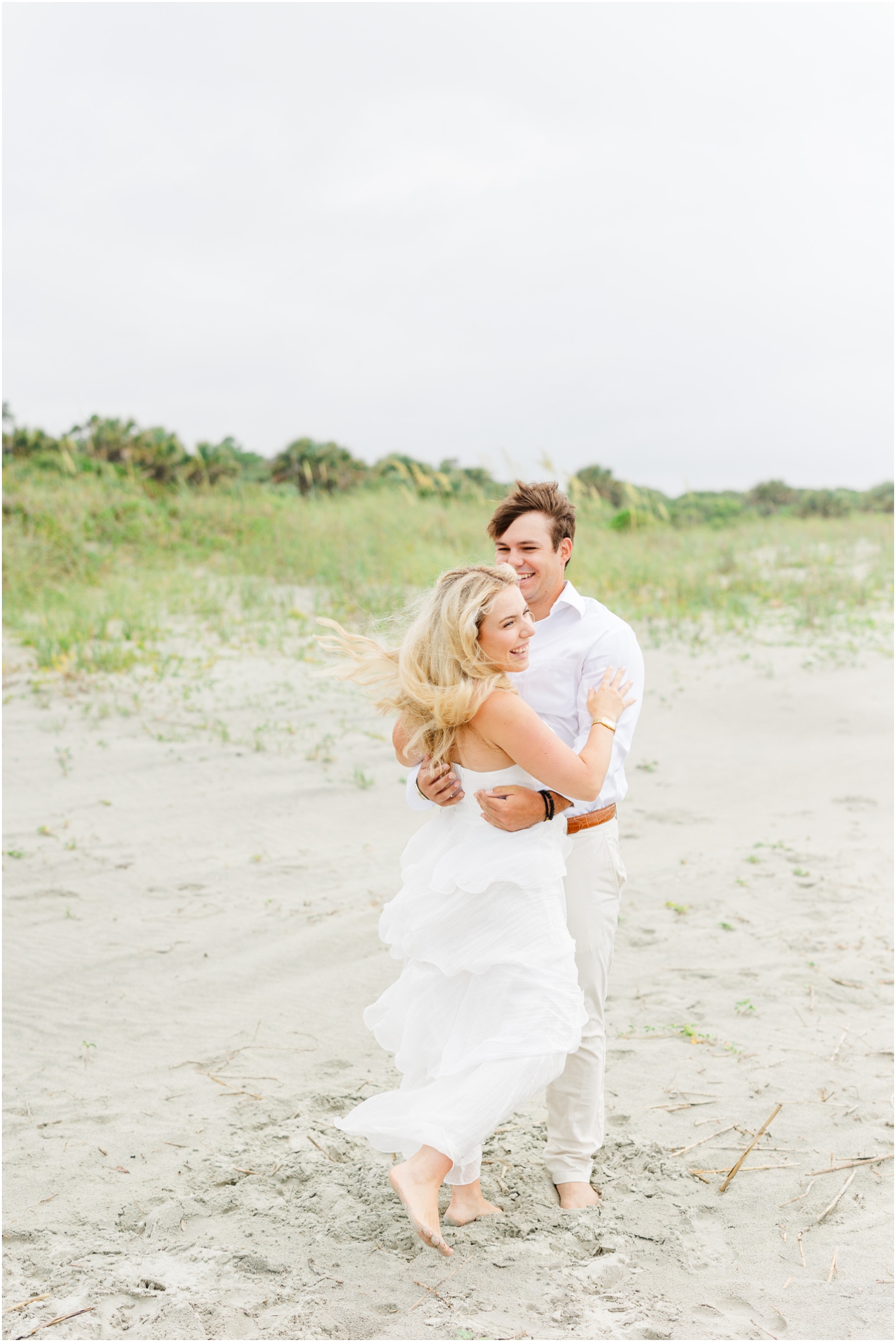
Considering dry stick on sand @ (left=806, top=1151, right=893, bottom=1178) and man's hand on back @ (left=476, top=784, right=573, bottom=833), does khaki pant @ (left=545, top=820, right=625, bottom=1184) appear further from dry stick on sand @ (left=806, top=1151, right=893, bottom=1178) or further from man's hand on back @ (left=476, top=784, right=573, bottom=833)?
dry stick on sand @ (left=806, top=1151, right=893, bottom=1178)

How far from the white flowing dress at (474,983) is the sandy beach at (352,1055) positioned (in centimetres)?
46

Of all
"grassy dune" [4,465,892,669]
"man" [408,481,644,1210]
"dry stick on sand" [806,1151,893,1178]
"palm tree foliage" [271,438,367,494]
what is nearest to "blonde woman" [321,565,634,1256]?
"man" [408,481,644,1210]

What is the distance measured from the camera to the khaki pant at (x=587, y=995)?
2.98m

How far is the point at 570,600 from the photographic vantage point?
10.00 ft

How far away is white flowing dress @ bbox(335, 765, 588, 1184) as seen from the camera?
2602mm

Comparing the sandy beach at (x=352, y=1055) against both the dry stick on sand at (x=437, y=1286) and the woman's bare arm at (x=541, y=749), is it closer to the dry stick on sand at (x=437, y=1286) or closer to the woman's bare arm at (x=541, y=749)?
the dry stick on sand at (x=437, y=1286)

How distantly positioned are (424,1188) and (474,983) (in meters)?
0.52

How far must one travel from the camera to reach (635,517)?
50.8ft

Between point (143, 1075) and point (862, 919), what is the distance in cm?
364

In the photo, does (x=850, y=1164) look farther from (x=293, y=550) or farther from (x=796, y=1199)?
(x=293, y=550)

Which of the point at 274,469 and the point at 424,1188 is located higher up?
the point at 274,469

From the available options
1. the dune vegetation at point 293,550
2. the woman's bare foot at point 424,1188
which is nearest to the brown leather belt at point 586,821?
the woman's bare foot at point 424,1188

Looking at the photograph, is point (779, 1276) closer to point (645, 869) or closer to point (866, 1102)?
point (866, 1102)

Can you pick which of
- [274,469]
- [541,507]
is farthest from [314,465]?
[541,507]
